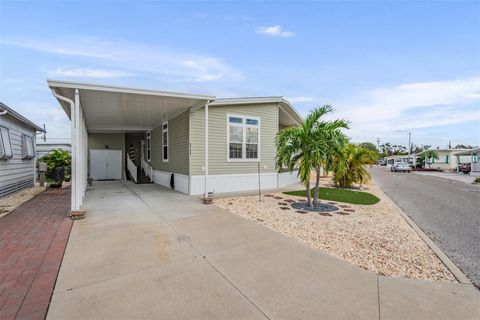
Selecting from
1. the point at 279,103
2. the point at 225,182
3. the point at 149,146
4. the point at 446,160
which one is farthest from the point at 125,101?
the point at 446,160

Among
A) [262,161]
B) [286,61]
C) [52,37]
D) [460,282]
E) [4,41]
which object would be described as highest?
[286,61]

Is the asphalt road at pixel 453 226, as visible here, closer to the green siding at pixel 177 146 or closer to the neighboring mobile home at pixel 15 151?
the green siding at pixel 177 146

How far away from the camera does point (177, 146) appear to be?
33.5 ft

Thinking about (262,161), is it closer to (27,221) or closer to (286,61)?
(286,61)

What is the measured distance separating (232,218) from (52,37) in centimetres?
929

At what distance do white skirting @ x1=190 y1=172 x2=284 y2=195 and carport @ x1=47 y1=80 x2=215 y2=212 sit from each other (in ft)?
4.89

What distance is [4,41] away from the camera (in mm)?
7801

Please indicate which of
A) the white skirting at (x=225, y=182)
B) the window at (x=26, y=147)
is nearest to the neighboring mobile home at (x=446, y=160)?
the white skirting at (x=225, y=182)

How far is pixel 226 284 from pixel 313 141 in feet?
16.9

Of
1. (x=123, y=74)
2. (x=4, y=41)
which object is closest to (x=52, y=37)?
(x=4, y=41)

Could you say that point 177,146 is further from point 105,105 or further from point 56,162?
point 56,162

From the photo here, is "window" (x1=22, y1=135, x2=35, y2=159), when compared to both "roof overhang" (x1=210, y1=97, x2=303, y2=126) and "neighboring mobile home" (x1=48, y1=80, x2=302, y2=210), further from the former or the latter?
"roof overhang" (x1=210, y1=97, x2=303, y2=126)

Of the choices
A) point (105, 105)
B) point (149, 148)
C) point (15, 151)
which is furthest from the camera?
point (149, 148)

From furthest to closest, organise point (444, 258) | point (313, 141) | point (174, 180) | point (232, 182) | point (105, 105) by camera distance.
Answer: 1. point (174, 180)
2. point (232, 182)
3. point (105, 105)
4. point (313, 141)
5. point (444, 258)
